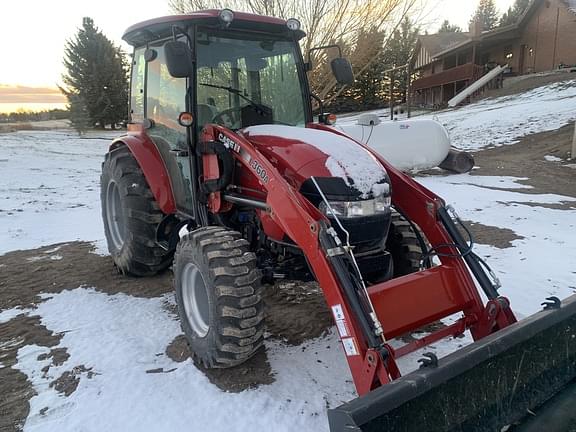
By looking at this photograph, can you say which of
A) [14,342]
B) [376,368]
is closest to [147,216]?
[14,342]

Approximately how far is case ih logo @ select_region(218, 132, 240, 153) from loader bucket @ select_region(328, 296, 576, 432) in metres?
1.99

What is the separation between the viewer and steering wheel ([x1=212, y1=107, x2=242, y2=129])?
3.86 meters

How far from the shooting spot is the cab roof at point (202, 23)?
3.61m

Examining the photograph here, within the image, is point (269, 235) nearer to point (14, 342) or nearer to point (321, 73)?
point (14, 342)

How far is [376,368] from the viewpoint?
7.54ft

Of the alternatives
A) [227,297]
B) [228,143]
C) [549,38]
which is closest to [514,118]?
[549,38]

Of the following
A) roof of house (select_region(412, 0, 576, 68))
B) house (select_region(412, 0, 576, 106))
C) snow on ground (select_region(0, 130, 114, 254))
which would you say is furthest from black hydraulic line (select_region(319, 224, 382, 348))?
roof of house (select_region(412, 0, 576, 68))

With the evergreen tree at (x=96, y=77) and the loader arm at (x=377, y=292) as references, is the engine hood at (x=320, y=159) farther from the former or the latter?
the evergreen tree at (x=96, y=77)

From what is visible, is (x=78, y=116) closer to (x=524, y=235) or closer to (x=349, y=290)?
(x=524, y=235)

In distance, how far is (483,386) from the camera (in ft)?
7.44

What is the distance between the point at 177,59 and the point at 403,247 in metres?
2.14

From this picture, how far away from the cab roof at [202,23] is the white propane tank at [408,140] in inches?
292

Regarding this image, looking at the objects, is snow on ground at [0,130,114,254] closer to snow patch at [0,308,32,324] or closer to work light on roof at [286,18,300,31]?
snow patch at [0,308,32,324]

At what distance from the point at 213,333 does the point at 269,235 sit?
818 mm
